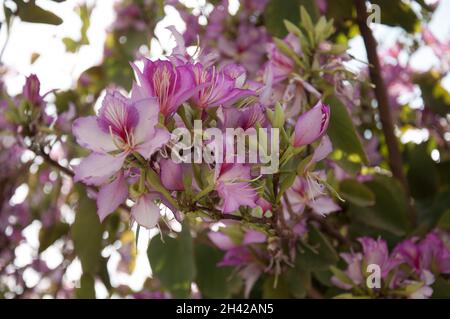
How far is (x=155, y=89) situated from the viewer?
0.53 m

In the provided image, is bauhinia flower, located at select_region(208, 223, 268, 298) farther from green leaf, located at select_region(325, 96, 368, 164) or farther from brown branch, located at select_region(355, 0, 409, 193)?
brown branch, located at select_region(355, 0, 409, 193)

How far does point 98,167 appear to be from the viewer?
0.52m

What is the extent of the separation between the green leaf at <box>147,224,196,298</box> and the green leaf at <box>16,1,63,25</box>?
13.5 inches

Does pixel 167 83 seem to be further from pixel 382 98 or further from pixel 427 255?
pixel 382 98

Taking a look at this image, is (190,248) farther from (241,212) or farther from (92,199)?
(241,212)

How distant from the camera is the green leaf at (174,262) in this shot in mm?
881

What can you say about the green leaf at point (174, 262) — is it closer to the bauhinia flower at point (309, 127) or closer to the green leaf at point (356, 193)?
the green leaf at point (356, 193)

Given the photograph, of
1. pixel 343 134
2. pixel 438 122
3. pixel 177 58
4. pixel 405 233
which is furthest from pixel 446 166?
pixel 177 58

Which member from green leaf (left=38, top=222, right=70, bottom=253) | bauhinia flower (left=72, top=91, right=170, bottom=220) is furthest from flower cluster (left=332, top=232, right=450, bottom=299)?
green leaf (left=38, top=222, right=70, bottom=253)

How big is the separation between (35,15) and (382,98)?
21.4 inches

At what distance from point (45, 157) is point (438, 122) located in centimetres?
79

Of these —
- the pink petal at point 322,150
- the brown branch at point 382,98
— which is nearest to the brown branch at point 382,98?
the brown branch at point 382,98

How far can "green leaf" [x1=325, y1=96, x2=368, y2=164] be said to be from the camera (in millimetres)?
749

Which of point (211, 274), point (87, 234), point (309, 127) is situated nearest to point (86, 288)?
point (87, 234)
